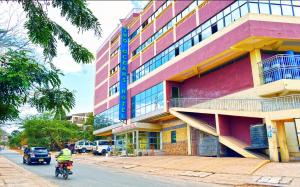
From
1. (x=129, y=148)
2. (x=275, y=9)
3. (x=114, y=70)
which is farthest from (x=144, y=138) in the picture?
(x=275, y=9)

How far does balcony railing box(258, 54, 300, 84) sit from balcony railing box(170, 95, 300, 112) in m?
1.74

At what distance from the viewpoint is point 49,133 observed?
2266 inches

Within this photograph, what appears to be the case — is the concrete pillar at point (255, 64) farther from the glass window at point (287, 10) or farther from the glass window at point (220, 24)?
the glass window at point (220, 24)

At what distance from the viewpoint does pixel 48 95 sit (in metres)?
6.40

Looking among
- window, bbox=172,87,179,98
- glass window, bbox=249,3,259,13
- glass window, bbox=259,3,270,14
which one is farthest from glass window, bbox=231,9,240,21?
window, bbox=172,87,179,98

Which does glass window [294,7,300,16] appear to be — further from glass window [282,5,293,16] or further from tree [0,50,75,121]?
tree [0,50,75,121]

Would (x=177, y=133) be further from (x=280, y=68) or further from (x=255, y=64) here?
(x=280, y=68)

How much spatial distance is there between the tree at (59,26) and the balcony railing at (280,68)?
49.0 ft

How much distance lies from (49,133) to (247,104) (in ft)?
157

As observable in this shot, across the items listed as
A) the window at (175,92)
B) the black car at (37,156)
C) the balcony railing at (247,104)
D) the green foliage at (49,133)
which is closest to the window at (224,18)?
the window at (175,92)

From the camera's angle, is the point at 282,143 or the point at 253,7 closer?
the point at 282,143

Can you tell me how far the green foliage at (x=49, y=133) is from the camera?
183ft

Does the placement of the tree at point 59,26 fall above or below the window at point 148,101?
below

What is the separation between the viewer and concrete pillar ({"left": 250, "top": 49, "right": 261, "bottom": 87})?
19281 millimetres
